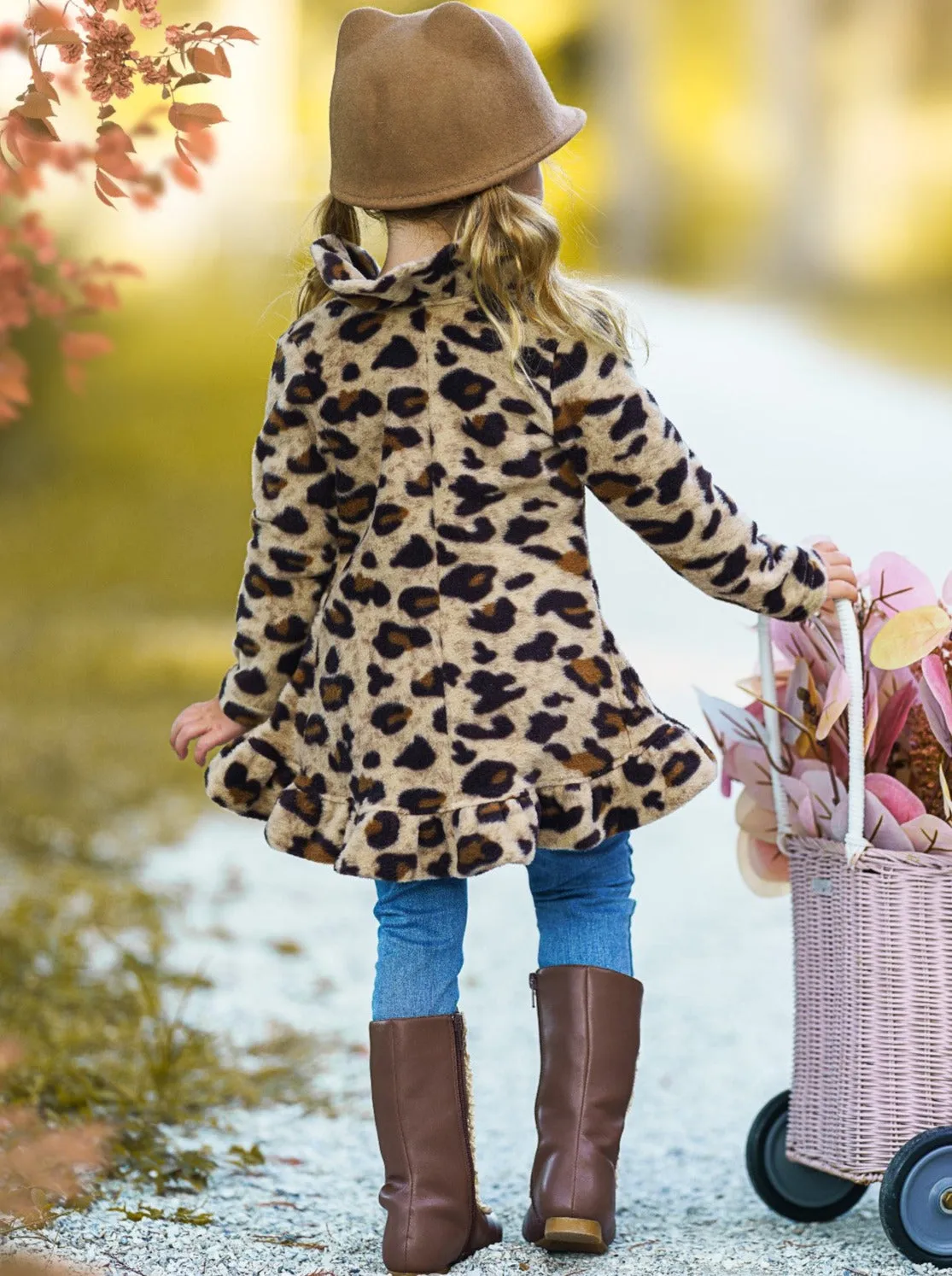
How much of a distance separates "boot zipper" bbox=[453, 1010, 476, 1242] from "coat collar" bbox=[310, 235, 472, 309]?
773 millimetres

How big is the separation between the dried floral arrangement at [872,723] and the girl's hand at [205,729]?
57 centimetres

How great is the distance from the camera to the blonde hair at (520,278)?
64.9 inches

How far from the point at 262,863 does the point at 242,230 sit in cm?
771

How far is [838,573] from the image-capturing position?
5.90ft

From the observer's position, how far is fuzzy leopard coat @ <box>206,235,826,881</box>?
1659 millimetres

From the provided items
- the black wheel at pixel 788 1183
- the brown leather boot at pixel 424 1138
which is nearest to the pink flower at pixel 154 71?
→ the brown leather boot at pixel 424 1138

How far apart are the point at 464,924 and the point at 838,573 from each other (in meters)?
0.57

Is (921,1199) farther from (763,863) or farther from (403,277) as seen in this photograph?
(403,277)

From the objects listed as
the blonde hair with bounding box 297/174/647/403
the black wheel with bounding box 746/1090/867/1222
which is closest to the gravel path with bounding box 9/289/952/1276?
the black wheel with bounding box 746/1090/867/1222

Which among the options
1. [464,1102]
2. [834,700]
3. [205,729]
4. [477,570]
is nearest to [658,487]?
[477,570]

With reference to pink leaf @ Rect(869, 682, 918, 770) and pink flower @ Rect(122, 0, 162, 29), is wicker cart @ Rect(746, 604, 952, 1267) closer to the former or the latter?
pink leaf @ Rect(869, 682, 918, 770)

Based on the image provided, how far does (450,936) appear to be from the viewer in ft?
5.83

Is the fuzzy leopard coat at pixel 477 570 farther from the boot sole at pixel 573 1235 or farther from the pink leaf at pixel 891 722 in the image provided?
the boot sole at pixel 573 1235

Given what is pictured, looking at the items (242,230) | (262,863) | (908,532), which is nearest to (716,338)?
(908,532)
